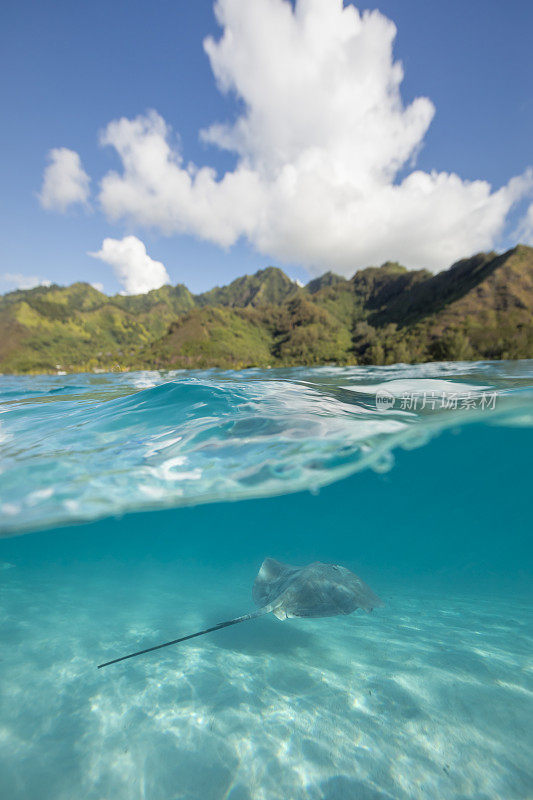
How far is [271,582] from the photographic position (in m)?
5.84

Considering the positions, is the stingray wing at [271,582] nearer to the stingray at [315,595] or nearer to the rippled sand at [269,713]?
the stingray at [315,595]

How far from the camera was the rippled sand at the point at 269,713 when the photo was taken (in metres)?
2.83

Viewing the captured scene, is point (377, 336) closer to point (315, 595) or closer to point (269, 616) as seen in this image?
point (269, 616)

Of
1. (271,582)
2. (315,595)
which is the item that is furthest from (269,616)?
(315,595)

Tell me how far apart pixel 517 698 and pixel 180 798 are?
13.9ft

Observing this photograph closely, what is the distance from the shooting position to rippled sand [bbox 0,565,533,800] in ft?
9.28

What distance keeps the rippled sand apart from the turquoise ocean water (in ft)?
0.08

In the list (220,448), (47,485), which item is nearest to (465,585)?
(220,448)

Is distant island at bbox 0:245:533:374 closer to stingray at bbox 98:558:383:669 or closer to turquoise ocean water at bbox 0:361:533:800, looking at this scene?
turquoise ocean water at bbox 0:361:533:800

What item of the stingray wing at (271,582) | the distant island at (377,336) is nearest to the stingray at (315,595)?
the stingray wing at (271,582)

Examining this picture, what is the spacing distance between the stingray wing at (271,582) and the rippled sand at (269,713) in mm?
759

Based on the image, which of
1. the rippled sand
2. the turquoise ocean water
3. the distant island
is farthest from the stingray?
the distant island

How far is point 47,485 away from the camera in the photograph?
29.1ft

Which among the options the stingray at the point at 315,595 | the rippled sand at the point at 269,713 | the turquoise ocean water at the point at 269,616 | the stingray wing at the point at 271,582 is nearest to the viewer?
the rippled sand at the point at 269,713
